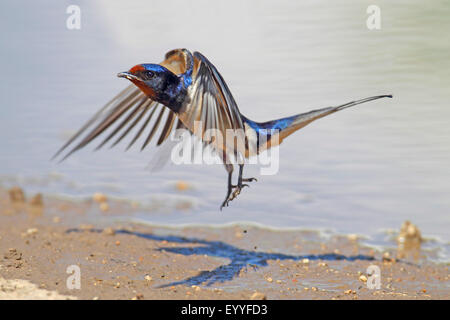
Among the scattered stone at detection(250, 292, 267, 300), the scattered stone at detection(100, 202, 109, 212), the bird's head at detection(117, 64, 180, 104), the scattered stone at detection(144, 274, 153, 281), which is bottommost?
the scattered stone at detection(250, 292, 267, 300)

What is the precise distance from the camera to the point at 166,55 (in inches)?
176

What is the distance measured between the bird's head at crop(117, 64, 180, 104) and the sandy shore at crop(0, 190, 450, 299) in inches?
49.6

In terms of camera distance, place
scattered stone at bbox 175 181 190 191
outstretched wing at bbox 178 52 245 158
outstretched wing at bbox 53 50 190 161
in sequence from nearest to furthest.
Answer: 1. outstretched wing at bbox 178 52 245 158
2. outstretched wing at bbox 53 50 190 161
3. scattered stone at bbox 175 181 190 191

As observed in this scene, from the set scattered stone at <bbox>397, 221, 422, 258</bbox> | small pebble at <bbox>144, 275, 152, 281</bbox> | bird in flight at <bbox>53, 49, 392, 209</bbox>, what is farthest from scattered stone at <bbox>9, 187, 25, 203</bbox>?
scattered stone at <bbox>397, 221, 422, 258</bbox>

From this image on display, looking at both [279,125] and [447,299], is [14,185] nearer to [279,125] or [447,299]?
[279,125]

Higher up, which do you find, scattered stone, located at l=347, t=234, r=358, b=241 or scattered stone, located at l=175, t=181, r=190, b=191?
scattered stone, located at l=175, t=181, r=190, b=191

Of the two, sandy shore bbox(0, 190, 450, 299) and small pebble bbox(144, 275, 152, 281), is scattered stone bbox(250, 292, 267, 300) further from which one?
small pebble bbox(144, 275, 152, 281)

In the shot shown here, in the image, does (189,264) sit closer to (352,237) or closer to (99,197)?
(352,237)

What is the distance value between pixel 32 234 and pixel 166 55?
7.36ft

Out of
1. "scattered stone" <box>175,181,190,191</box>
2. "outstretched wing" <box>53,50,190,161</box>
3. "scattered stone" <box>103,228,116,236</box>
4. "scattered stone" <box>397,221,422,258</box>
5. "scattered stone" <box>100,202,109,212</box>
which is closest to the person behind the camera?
"outstretched wing" <box>53,50,190,161</box>

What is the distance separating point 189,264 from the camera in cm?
503

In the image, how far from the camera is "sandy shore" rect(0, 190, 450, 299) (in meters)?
4.20

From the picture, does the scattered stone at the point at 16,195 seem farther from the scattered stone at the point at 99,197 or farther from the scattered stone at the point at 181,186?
the scattered stone at the point at 181,186
